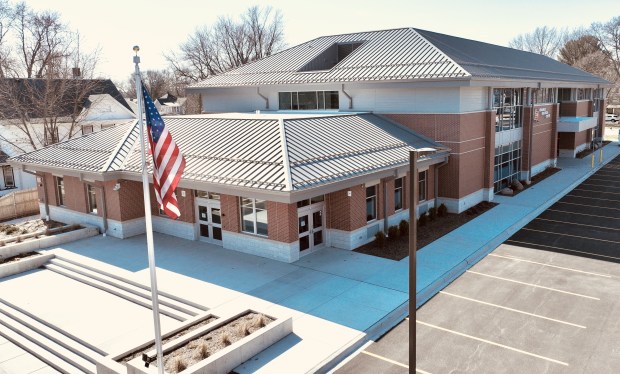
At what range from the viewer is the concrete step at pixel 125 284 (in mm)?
15143

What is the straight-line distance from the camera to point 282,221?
1841 centimetres

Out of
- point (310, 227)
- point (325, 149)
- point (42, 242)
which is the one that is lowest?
point (42, 242)

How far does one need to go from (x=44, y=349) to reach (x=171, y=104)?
8777cm

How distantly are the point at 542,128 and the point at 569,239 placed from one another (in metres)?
16.6

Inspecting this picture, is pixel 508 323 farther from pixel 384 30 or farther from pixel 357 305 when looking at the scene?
pixel 384 30

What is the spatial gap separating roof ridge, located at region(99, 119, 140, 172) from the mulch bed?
11.4 m

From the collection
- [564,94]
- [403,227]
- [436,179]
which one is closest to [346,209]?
[403,227]

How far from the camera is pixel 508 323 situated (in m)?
13.6

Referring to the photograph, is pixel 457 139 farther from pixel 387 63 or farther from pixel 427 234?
pixel 387 63

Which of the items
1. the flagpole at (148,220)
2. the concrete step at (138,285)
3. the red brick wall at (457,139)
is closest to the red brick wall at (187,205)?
the concrete step at (138,285)

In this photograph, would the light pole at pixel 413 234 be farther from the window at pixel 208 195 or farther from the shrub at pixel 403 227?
the window at pixel 208 195

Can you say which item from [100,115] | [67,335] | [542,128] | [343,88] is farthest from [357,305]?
[100,115]

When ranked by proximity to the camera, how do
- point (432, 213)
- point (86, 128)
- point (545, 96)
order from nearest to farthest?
point (432, 213) < point (545, 96) < point (86, 128)

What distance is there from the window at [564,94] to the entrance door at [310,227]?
31.3 m
